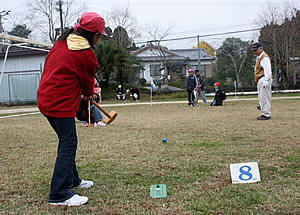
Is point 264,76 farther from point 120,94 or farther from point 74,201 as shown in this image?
point 120,94

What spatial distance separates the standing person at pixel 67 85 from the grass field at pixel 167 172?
20 cm

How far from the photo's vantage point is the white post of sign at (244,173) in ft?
10.8

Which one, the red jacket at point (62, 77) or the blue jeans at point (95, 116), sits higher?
the red jacket at point (62, 77)

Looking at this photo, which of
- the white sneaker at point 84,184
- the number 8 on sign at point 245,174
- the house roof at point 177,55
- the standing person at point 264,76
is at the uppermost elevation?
the house roof at point 177,55

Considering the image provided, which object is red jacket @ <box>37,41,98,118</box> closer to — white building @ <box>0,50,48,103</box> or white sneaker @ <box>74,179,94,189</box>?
white sneaker @ <box>74,179,94,189</box>

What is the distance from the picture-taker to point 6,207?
2867 mm

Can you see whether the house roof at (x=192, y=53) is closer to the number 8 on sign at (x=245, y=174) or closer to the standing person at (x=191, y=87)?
the standing person at (x=191, y=87)

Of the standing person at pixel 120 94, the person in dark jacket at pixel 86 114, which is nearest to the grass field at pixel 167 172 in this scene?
the person in dark jacket at pixel 86 114

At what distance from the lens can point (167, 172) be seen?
12.4 ft

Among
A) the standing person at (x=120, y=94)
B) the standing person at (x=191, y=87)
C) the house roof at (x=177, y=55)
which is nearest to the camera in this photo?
the standing person at (x=191, y=87)

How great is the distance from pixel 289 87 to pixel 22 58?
75.1 ft

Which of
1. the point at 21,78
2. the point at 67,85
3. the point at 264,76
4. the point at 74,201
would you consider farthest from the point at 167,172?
the point at 21,78

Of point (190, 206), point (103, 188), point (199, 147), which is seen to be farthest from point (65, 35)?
point (199, 147)

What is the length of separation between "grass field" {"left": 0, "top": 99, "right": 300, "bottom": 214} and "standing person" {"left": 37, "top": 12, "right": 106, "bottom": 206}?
20 centimetres
